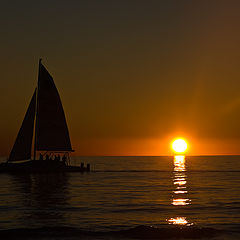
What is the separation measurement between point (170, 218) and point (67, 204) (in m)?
11.7

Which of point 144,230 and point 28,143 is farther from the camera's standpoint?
point 28,143

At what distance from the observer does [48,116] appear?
86.6 metres

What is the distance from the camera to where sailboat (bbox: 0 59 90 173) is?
265 feet

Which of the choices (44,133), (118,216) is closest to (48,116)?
(44,133)

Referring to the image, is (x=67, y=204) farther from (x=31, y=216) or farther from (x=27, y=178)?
(x=27, y=178)

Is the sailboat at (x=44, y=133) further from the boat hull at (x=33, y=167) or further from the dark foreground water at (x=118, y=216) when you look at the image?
the dark foreground water at (x=118, y=216)

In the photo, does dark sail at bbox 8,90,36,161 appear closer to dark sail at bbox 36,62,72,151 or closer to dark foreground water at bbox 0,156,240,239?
dark sail at bbox 36,62,72,151

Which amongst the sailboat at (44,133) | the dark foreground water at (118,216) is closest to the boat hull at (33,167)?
the sailboat at (44,133)

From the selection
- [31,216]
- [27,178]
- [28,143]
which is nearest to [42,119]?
[28,143]

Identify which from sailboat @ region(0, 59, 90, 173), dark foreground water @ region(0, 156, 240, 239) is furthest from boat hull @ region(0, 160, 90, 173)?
dark foreground water @ region(0, 156, 240, 239)

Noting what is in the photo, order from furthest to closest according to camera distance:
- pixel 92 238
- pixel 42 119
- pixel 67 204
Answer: pixel 42 119 → pixel 67 204 → pixel 92 238

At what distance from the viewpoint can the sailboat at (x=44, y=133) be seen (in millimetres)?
80750

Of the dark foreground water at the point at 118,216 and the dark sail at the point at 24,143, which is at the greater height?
the dark sail at the point at 24,143

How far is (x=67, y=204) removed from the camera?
41.2 meters
